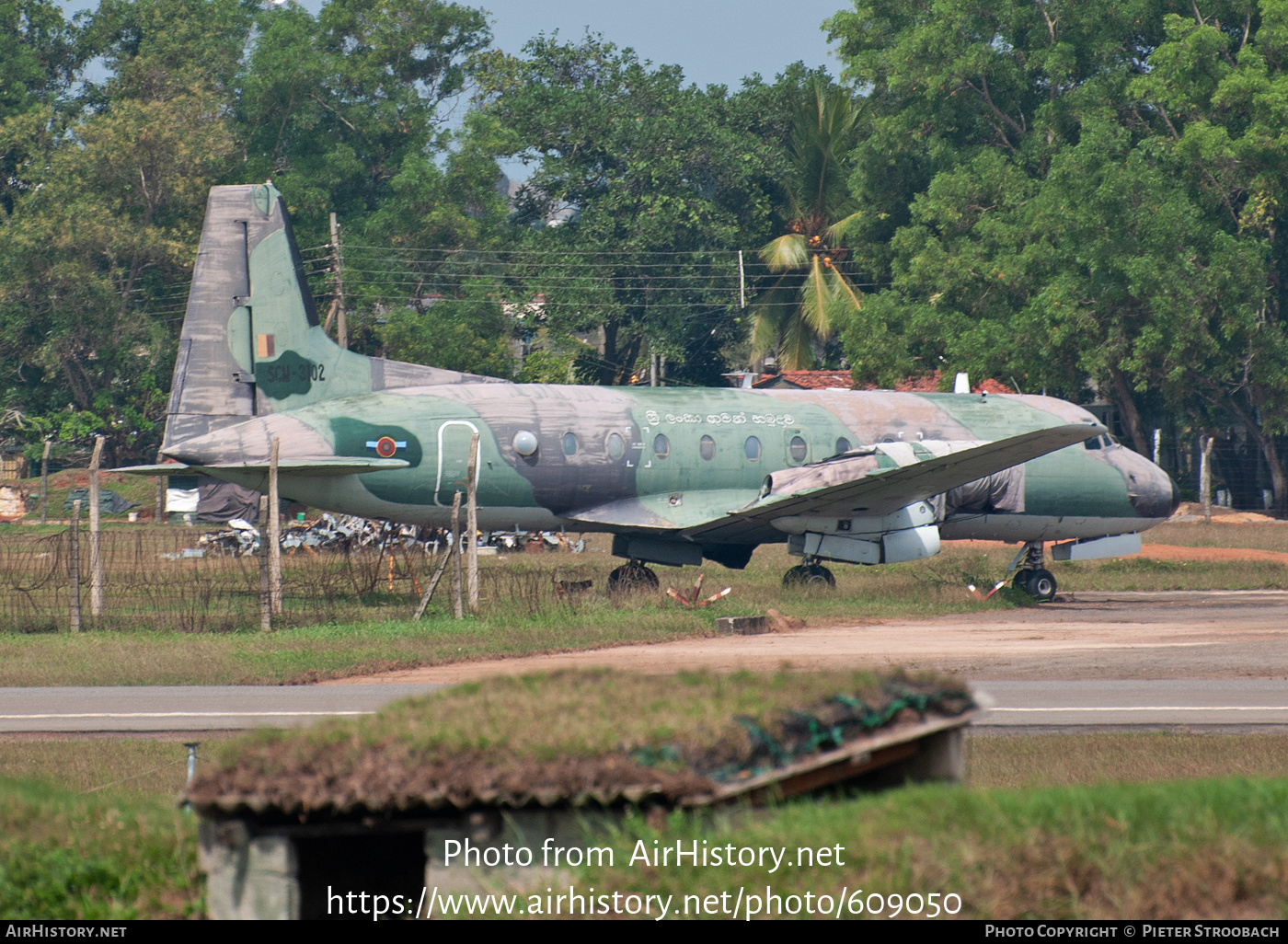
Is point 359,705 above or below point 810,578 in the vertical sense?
below

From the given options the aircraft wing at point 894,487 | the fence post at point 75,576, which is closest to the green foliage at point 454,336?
the aircraft wing at point 894,487

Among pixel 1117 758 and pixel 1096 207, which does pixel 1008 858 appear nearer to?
pixel 1117 758

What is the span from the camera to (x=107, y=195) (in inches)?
2771

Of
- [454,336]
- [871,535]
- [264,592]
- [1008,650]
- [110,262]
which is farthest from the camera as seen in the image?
[454,336]

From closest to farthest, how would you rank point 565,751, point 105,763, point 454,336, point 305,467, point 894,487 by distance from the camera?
point 565,751
point 105,763
point 305,467
point 894,487
point 454,336

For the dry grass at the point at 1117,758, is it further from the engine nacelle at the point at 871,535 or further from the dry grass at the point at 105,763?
the engine nacelle at the point at 871,535

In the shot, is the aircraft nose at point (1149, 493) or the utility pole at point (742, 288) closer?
the aircraft nose at point (1149, 493)

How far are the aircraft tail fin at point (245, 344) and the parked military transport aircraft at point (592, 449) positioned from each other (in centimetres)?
4

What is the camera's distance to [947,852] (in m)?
6.69

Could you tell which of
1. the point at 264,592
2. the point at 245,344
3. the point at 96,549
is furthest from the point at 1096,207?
the point at 96,549

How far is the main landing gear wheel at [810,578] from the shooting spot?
29.7 meters

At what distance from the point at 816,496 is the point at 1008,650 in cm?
746
